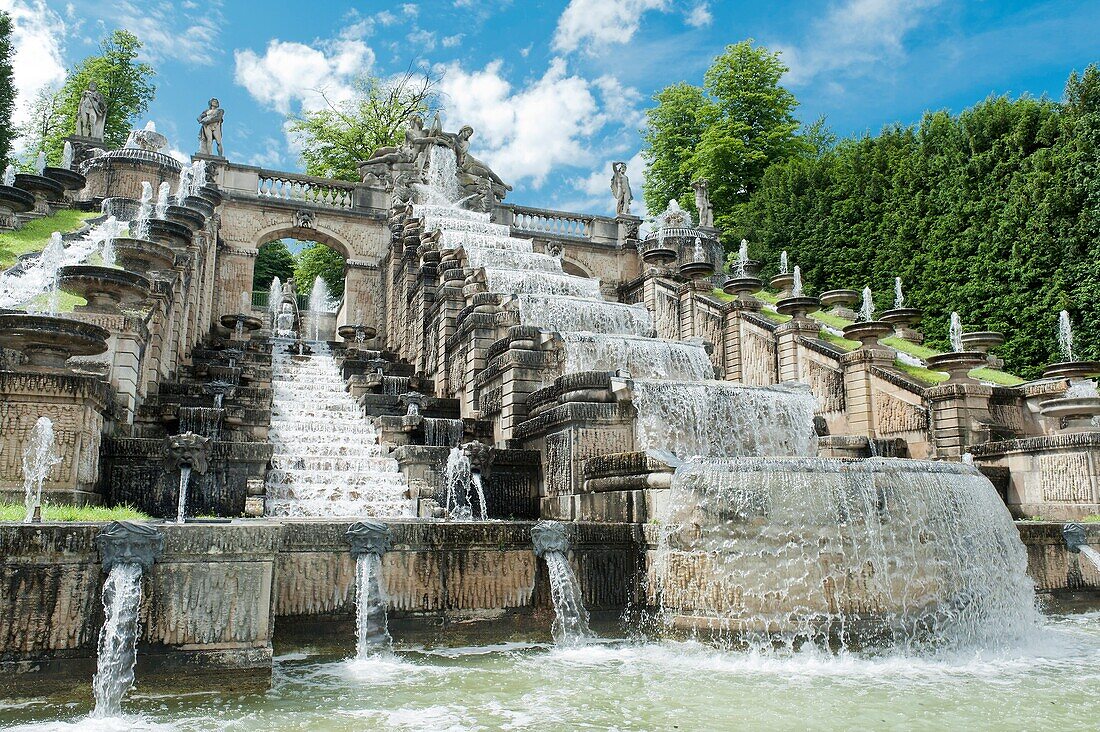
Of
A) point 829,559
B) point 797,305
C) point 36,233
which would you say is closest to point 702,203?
point 797,305

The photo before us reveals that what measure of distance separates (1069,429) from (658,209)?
26305mm

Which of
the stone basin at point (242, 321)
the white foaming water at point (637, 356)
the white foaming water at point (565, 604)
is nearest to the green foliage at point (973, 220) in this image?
the white foaming water at point (637, 356)

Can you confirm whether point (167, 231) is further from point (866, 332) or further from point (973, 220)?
point (973, 220)

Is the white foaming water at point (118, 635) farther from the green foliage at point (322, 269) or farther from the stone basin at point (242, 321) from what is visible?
the green foliage at point (322, 269)

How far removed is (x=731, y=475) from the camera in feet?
26.0

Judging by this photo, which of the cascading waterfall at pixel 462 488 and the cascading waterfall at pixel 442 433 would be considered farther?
the cascading waterfall at pixel 442 433

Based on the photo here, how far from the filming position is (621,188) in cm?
3212

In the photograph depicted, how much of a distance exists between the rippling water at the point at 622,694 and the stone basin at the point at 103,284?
566 centimetres

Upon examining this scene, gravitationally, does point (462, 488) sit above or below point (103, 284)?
below

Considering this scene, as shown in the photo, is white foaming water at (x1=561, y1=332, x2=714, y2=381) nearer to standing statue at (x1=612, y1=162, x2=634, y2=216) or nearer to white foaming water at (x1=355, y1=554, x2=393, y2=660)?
white foaming water at (x1=355, y1=554, x2=393, y2=660)

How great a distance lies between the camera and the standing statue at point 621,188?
105 feet

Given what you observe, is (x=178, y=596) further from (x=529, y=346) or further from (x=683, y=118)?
(x=683, y=118)

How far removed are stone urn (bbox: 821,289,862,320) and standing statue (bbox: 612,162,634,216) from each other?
10726mm

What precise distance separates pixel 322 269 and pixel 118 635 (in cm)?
3619
